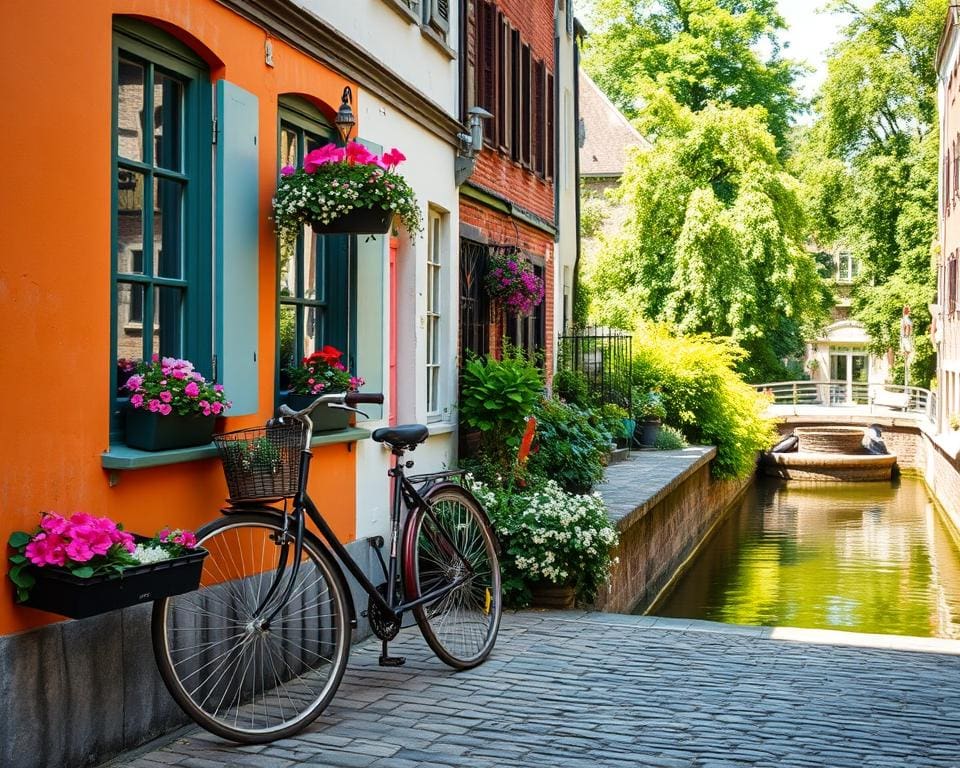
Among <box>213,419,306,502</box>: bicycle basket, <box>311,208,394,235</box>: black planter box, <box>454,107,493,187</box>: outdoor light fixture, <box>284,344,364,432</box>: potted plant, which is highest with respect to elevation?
<box>454,107,493,187</box>: outdoor light fixture

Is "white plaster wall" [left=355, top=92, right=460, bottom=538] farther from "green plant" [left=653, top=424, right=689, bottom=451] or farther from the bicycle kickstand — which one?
"green plant" [left=653, top=424, right=689, bottom=451]

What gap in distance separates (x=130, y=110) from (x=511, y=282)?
735 cm

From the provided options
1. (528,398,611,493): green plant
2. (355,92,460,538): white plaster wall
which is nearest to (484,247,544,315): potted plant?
(528,398,611,493): green plant

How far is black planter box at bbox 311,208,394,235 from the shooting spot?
6609 millimetres

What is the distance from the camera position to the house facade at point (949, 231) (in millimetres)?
31531

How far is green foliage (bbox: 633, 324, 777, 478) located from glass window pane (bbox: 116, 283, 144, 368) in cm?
1940

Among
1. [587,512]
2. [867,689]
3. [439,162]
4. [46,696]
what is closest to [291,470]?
[46,696]

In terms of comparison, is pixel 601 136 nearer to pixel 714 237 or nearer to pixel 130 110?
pixel 714 237

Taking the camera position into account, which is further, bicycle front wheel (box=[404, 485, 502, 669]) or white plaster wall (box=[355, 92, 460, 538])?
white plaster wall (box=[355, 92, 460, 538])

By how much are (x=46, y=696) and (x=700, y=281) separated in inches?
1251

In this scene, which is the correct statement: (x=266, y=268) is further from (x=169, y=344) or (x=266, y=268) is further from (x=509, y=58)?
(x=509, y=58)

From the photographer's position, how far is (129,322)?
17.4 feet

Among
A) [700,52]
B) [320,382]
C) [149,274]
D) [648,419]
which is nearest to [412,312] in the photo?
[320,382]

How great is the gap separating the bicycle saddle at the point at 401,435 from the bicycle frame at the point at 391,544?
0.11 m
